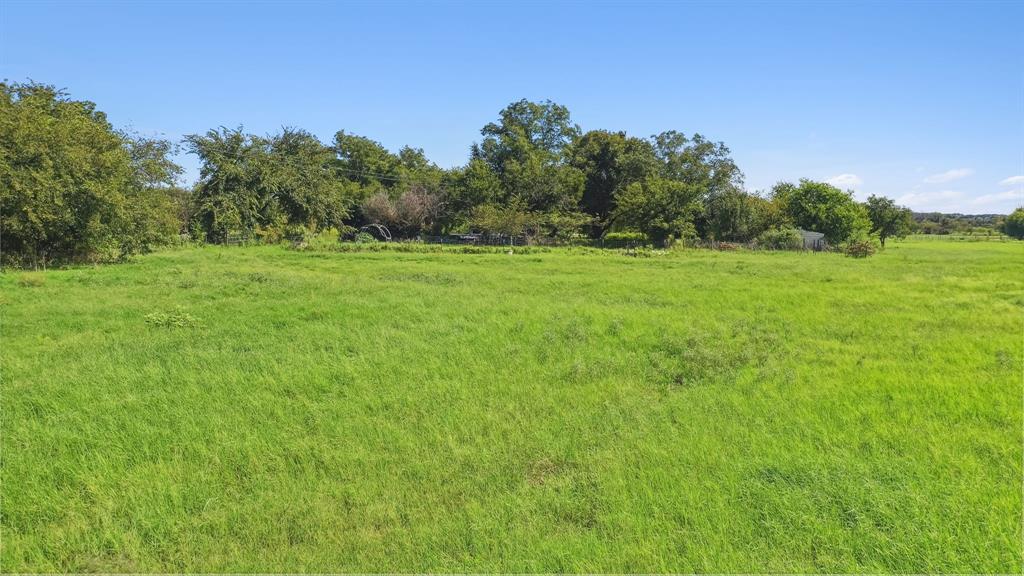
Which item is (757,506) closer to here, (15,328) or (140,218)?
(15,328)

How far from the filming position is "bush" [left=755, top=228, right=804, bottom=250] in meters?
37.8

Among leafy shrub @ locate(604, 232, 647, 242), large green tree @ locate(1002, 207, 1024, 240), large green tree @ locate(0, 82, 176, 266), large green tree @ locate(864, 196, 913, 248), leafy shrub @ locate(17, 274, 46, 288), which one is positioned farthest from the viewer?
large green tree @ locate(1002, 207, 1024, 240)

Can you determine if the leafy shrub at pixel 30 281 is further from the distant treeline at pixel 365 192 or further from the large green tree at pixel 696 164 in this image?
the large green tree at pixel 696 164

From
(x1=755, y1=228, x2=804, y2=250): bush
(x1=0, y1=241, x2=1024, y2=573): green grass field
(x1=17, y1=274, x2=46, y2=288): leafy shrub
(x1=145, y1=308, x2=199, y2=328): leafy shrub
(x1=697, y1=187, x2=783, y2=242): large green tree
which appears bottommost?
(x1=0, y1=241, x2=1024, y2=573): green grass field

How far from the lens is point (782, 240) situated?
38.4m

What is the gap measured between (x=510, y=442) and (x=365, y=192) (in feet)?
171

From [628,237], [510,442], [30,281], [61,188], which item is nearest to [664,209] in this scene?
[628,237]

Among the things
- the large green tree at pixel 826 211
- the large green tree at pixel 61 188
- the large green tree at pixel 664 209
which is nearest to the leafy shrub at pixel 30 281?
the large green tree at pixel 61 188

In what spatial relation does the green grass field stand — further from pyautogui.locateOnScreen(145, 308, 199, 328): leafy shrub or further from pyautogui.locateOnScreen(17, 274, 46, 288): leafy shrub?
pyautogui.locateOnScreen(17, 274, 46, 288): leafy shrub

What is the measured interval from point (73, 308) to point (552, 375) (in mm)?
10370

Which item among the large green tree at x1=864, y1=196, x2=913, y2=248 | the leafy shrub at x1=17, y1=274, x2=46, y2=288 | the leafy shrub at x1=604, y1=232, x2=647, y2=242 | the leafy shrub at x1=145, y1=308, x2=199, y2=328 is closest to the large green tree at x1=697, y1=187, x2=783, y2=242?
the leafy shrub at x1=604, y1=232, x2=647, y2=242

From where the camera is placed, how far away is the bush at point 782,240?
37.8 metres

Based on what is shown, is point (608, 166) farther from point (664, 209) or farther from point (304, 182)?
point (304, 182)

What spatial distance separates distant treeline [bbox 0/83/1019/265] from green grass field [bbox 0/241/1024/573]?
1115cm
